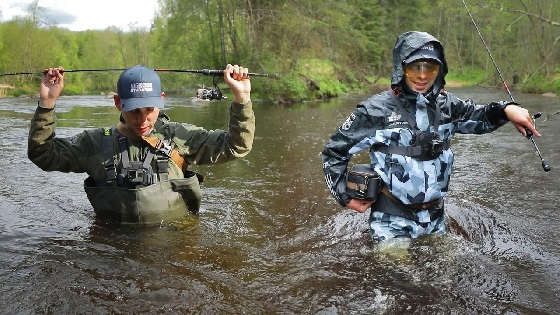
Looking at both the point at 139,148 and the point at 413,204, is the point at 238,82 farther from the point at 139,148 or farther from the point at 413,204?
the point at 413,204

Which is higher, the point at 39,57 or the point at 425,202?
the point at 39,57

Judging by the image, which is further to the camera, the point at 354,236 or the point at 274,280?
the point at 354,236

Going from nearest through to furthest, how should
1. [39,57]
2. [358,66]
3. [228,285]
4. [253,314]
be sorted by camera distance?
[253,314]
[228,285]
[358,66]
[39,57]

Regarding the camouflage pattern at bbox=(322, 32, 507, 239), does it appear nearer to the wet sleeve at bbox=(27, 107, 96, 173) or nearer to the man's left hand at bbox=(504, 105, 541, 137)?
the man's left hand at bbox=(504, 105, 541, 137)

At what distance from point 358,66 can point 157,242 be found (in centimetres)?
3367

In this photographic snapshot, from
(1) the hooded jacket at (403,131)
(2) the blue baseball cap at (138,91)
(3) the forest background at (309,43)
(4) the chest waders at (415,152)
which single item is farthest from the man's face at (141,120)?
(3) the forest background at (309,43)

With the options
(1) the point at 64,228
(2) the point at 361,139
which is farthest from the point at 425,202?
(1) the point at 64,228

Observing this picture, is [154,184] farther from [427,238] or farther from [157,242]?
[427,238]

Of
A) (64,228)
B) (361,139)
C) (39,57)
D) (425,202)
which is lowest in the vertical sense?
(64,228)

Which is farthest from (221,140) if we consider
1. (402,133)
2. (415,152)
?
(415,152)

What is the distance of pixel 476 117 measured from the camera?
13.5 ft

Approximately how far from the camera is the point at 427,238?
4109mm

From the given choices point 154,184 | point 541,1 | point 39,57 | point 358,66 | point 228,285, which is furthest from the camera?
point 39,57

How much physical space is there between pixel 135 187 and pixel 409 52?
8.29 feet
